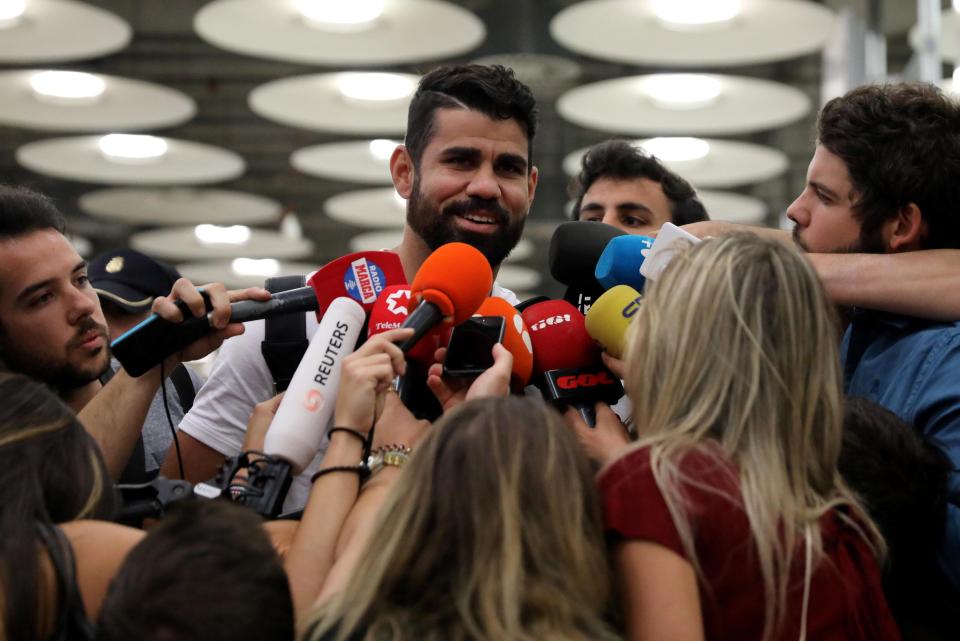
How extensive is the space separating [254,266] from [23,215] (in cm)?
1479

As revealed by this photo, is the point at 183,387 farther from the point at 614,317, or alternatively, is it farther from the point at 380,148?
the point at 380,148

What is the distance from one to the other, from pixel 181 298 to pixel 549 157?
11.4 meters

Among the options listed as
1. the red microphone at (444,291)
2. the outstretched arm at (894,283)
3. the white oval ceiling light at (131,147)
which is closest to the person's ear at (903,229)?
the outstretched arm at (894,283)

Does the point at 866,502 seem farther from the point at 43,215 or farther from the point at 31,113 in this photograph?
the point at 31,113

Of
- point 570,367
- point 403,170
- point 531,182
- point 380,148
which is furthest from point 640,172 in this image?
point 380,148

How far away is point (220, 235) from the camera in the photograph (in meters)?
15.7

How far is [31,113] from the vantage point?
32.5 ft

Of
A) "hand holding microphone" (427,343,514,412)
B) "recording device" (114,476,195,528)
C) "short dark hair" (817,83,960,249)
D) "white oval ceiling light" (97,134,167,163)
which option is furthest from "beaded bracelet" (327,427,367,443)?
"white oval ceiling light" (97,134,167,163)

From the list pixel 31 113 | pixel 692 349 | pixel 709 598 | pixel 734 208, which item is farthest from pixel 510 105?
pixel 734 208

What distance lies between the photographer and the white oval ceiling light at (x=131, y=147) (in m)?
11.4

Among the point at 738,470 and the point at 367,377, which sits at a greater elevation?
the point at 367,377

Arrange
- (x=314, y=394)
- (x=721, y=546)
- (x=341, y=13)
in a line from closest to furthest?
(x=721, y=546), (x=314, y=394), (x=341, y=13)

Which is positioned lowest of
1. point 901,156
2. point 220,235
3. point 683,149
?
point 220,235

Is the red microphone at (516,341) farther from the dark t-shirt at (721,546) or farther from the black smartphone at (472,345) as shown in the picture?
the dark t-shirt at (721,546)
